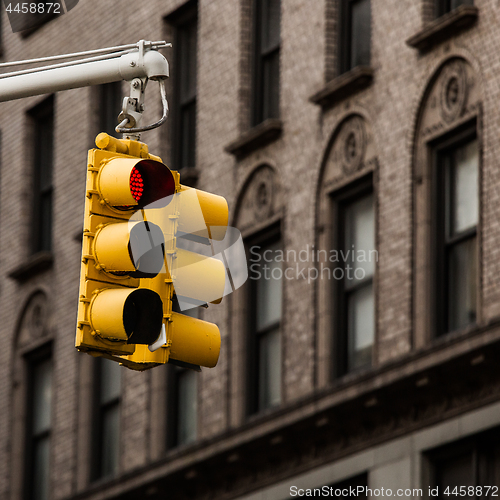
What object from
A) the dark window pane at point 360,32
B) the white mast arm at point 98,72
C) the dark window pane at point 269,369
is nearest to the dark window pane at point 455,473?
the dark window pane at point 269,369

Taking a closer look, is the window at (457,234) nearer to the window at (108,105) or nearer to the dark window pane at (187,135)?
the dark window pane at (187,135)

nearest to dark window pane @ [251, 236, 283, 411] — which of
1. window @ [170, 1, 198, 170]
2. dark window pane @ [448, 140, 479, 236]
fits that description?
window @ [170, 1, 198, 170]

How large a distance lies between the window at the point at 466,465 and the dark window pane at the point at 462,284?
1525mm

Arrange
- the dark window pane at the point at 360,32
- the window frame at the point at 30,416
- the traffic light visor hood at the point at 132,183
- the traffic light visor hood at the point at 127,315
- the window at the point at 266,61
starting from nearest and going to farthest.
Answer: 1. the traffic light visor hood at the point at 127,315
2. the traffic light visor hood at the point at 132,183
3. the dark window pane at the point at 360,32
4. the window at the point at 266,61
5. the window frame at the point at 30,416

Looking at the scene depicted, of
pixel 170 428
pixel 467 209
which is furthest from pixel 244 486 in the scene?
pixel 467 209

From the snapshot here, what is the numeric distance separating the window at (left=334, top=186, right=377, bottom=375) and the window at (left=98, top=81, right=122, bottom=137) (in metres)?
7.62

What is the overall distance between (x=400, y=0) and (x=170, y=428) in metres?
8.34

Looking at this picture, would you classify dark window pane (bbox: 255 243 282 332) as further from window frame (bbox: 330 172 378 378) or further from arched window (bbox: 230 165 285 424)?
window frame (bbox: 330 172 378 378)

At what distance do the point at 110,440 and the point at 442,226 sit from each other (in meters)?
9.29

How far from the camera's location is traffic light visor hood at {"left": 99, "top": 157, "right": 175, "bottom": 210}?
7023mm

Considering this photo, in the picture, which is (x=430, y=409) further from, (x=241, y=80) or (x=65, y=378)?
(x=65, y=378)

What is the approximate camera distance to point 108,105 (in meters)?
27.1

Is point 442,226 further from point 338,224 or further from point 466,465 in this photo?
point 466,465

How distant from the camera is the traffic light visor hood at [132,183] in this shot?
7023 millimetres
